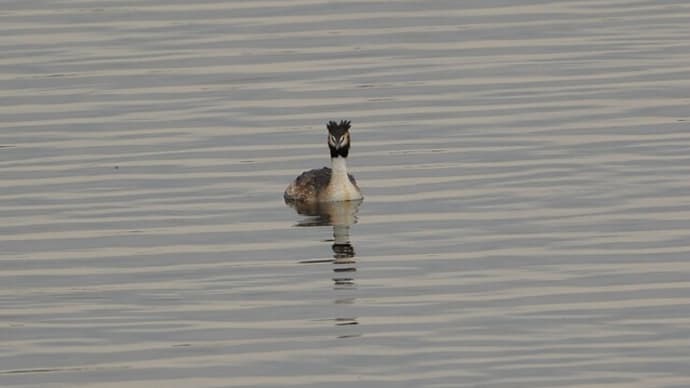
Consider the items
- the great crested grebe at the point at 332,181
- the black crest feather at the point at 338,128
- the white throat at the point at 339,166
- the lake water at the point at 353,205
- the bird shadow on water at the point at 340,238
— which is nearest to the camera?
the lake water at the point at 353,205

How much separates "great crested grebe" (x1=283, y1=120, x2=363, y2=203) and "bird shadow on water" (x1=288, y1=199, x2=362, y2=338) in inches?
4.1

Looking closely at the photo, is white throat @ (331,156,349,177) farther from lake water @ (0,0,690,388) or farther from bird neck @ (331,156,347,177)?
lake water @ (0,0,690,388)

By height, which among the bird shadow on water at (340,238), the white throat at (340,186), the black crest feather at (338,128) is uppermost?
the black crest feather at (338,128)

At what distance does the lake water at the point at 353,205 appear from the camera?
21609mm

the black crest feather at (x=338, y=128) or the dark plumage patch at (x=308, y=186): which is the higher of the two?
the black crest feather at (x=338, y=128)

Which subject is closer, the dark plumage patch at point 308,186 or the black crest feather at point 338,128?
the dark plumage patch at point 308,186

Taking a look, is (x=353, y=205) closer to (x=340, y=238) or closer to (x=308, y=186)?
(x=308, y=186)

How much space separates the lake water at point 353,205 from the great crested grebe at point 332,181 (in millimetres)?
282

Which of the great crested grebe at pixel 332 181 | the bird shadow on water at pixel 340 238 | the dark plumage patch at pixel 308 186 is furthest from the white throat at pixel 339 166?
the bird shadow on water at pixel 340 238

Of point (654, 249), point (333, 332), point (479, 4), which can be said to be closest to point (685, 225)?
point (654, 249)

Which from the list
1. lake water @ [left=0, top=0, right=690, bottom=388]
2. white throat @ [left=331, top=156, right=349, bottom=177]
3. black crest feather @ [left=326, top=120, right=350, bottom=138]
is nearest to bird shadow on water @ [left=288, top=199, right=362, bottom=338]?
lake water @ [left=0, top=0, right=690, bottom=388]

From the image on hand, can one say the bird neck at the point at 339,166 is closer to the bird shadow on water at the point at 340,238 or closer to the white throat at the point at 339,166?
the white throat at the point at 339,166

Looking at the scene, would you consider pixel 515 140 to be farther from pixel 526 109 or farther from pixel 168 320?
pixel 168 320

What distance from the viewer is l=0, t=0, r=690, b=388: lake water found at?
21609 millimetres
